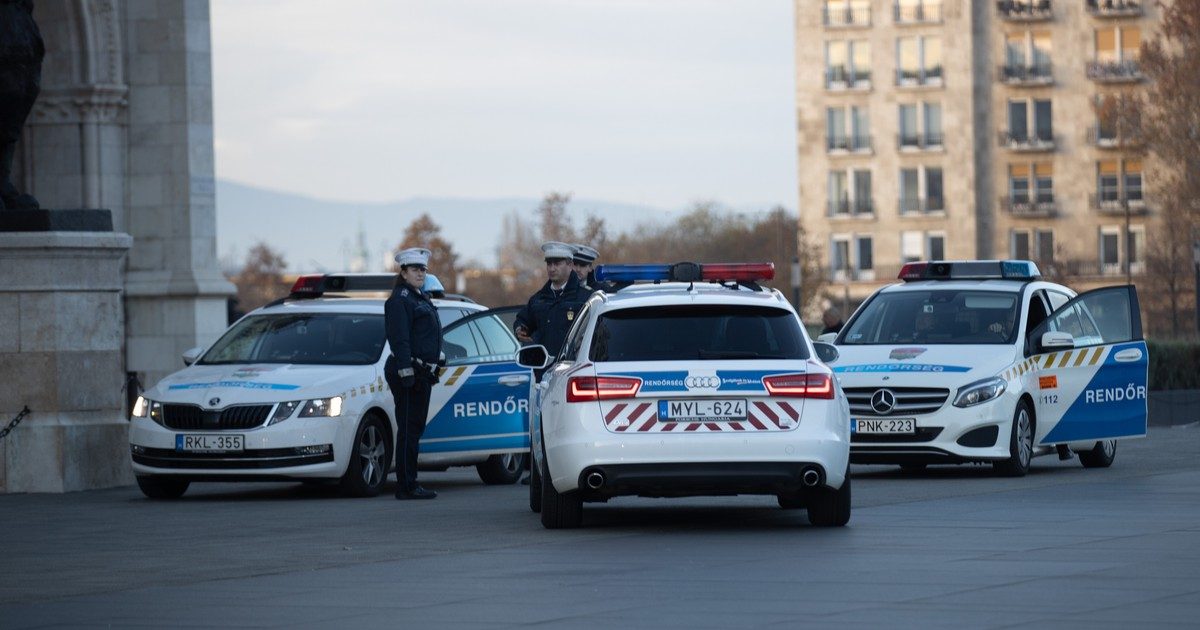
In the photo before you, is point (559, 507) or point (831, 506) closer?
point (831, 506)

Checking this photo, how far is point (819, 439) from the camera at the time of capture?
1314 cm

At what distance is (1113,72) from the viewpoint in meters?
106

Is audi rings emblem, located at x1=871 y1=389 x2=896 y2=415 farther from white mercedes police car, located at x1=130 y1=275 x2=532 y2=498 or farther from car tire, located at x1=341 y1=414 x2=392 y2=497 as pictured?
car tire, located at x1=341 y1=414 x2=392 y2=497

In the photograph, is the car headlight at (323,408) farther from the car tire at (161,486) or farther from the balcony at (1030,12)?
the balcony at (1030,12)

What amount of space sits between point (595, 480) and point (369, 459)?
522 centimetres

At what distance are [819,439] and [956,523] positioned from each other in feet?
4.49

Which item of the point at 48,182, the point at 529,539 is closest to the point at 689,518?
the point at 529,539

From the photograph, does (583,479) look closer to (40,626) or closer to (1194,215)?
(40,626)

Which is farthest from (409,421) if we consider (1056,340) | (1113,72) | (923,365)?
(1113,72)

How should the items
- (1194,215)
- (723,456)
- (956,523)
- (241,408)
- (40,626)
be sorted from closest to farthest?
(40,626)
(723,456)
(956,523)
(241,408)
(1194,215)

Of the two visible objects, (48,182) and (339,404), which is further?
(48,182)

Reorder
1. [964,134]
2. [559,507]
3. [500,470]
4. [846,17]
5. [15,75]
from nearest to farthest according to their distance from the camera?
[559,507], [15,75], [500,470], [964,134], [846,17]

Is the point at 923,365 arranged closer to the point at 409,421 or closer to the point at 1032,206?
the point at 409,421

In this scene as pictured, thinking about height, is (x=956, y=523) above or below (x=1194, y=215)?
below
